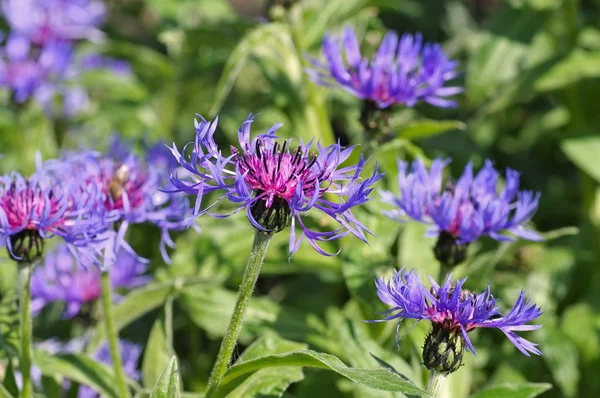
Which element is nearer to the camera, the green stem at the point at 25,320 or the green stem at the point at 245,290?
the green stem at the point at 245,290

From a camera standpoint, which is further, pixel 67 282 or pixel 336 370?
pixel 67 282

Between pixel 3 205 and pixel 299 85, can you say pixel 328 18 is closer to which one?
pixel 299 85

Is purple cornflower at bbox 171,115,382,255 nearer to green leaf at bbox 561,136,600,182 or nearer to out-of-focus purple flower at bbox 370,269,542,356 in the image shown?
out-of-focus purple flower at bbox 370,269,542,356

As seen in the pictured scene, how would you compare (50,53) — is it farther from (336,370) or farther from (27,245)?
(336,370)

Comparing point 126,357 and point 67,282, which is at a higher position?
point 67,282

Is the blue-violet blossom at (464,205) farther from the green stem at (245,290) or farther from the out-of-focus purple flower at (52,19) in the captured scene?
the out-of-focus purple flower at (52,19)

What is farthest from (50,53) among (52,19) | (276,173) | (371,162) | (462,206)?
(276,173)

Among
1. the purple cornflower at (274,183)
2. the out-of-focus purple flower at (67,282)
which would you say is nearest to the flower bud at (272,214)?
the purple cornflower at (274,183)

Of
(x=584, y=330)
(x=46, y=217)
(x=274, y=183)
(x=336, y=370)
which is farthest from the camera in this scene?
(x=584, y=330)
